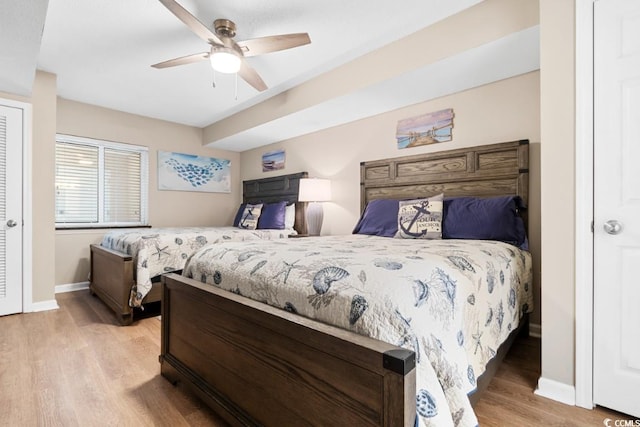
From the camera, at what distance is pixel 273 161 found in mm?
4895

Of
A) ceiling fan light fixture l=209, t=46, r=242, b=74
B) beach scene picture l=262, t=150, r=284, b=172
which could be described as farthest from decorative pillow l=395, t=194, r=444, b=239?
beach scene picture l=262, t=150, r=284, b=172

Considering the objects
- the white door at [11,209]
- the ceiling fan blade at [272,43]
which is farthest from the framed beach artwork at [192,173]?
the ceiling fan blade at [272,43]

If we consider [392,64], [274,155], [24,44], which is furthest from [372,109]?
[24,44]

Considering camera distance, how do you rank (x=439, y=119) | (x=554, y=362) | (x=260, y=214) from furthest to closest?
1. (x=260, y=214)
2. (x=439, y=119)
3. (x=554, y=362)

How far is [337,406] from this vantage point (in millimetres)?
971

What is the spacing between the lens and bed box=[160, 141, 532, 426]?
0.90 meters

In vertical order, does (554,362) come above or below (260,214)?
below

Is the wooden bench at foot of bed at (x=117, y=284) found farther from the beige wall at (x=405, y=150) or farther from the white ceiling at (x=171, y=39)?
the beige wall at (x=405, y=150)

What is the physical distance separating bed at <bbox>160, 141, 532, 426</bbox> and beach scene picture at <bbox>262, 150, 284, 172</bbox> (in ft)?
10.2

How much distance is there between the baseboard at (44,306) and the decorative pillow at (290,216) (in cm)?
249

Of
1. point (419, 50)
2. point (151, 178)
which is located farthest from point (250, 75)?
point (151, 178)

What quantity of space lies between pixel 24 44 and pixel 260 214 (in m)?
2.77

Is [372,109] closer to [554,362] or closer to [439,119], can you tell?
[439,119]

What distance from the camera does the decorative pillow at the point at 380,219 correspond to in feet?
9.29
